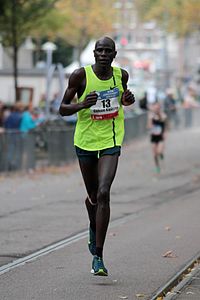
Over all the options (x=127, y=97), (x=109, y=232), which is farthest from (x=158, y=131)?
(x=127, y=97)

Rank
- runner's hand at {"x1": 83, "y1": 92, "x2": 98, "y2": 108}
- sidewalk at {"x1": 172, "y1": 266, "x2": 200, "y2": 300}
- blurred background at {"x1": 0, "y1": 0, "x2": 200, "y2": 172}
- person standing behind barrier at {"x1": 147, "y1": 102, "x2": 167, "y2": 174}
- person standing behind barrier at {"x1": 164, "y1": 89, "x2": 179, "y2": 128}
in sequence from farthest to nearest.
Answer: person standing behind barrier at {"x1": 164, "y1": 89, "x2": 179, "y2": 128}
blurred background at {"x1": 0, "y1": 0, "x2": 200, "y2": 172}
person standing behind barrier at {"x1": 147, "y1": 102, "x2": 167, "y2": 174}
runner's hand at {"x1": 83, "y1": 92, "x2": 98, "y2": 108}
sidewalk at {"x1": 172, "y1": 266, "x2": 200, "y2": 300}

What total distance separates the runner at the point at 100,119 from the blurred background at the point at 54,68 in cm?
1348

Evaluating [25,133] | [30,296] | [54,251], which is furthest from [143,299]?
[25,133]

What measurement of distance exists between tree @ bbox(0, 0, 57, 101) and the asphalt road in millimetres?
5788

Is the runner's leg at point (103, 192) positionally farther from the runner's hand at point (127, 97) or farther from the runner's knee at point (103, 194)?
the runner's hand at point (127, 97)

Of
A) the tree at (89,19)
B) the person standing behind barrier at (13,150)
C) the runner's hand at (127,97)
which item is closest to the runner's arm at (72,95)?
the runner's hand at (127,97)

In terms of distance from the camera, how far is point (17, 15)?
28.7 meters

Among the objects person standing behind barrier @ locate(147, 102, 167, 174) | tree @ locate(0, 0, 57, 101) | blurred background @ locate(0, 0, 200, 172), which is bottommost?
blurred background @ locate(0, 0, 200, 172)

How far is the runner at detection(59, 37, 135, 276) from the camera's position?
828cm

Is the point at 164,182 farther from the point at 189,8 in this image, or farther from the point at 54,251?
the point at 189,8

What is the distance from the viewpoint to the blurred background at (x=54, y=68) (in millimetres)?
23781

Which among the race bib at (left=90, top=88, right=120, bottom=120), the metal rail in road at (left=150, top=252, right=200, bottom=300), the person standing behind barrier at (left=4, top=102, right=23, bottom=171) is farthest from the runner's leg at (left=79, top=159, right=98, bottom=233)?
the person standing behind barrier at (left=4, top=102, right=23, bottom=171)

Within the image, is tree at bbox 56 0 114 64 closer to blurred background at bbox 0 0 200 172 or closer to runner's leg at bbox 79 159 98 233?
blurred background at bbox 0 0 200 172

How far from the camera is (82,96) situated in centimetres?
836
